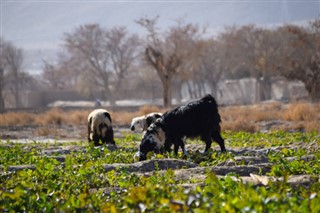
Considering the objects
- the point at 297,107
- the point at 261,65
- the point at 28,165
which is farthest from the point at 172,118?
the point at 261,65

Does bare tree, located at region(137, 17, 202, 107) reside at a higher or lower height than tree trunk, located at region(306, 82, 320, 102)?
higher

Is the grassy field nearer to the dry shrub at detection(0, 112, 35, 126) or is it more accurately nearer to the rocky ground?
the rocky ground

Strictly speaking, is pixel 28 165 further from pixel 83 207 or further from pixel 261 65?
pixel 261 65

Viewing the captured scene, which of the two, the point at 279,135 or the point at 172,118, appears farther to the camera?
the point at 279,135

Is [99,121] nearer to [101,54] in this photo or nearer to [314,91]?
[314,91]

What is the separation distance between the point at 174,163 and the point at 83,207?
411 cm

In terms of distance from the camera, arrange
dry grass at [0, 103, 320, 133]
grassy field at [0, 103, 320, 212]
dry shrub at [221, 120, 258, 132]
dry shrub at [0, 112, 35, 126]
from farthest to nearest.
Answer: dry shrub at [0, 112, 35, 126]
dry grass at [0, 103, 320, 133]
dry shrub at [221, 120, 258, 132]
grassy field at [0, 103, 320, 212]

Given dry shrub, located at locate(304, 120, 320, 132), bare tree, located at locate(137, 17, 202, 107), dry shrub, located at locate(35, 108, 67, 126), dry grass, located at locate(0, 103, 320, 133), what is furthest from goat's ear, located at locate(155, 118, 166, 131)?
bare tree, located at locate(137, 17, 202, 107)

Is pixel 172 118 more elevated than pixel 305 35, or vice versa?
pixel 305 35

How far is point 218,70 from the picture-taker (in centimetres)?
8019

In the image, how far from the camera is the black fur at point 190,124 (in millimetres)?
12188

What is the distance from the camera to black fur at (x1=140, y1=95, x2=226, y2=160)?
40.0 feet

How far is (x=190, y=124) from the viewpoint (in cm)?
1230

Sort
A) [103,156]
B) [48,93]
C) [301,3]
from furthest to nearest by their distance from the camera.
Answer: [48,93], [301,3], [103,156]
